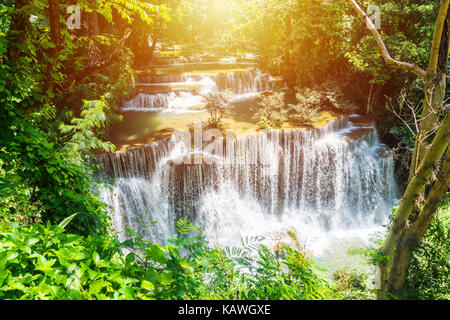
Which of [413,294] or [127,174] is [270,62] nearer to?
[127,174]

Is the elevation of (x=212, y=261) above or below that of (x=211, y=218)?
above

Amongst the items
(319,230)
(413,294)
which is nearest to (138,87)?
(319,230)

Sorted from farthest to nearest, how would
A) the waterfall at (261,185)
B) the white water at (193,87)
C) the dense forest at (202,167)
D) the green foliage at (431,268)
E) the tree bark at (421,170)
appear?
the white water at (193,87) → the waterfall at (261,185) → the green foliage at (431,268) → the tree bark at (421,170) → the dense forest at (202,167)

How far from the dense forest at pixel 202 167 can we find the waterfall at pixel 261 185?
0.53 ft

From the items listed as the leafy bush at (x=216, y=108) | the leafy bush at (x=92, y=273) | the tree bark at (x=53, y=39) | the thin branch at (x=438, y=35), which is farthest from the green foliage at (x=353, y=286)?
the leafy bush at (x=216, y=108)

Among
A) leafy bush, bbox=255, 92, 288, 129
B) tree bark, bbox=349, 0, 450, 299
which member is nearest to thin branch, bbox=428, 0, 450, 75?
tree bark, bbox=349, 0, 450, 299

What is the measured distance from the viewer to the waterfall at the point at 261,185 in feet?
26.6

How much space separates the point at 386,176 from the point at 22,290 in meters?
11.6

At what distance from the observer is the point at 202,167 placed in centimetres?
838

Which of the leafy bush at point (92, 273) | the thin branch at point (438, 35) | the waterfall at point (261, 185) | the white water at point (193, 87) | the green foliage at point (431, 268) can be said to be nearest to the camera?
the leafy bush at point (92, 273)

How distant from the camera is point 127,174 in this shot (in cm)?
786

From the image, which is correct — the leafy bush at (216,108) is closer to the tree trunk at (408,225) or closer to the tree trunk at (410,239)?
the tree trunk at (408,225)

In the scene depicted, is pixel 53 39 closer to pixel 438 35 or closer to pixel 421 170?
pixel 438 35

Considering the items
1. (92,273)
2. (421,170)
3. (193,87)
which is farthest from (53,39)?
(193,87)
